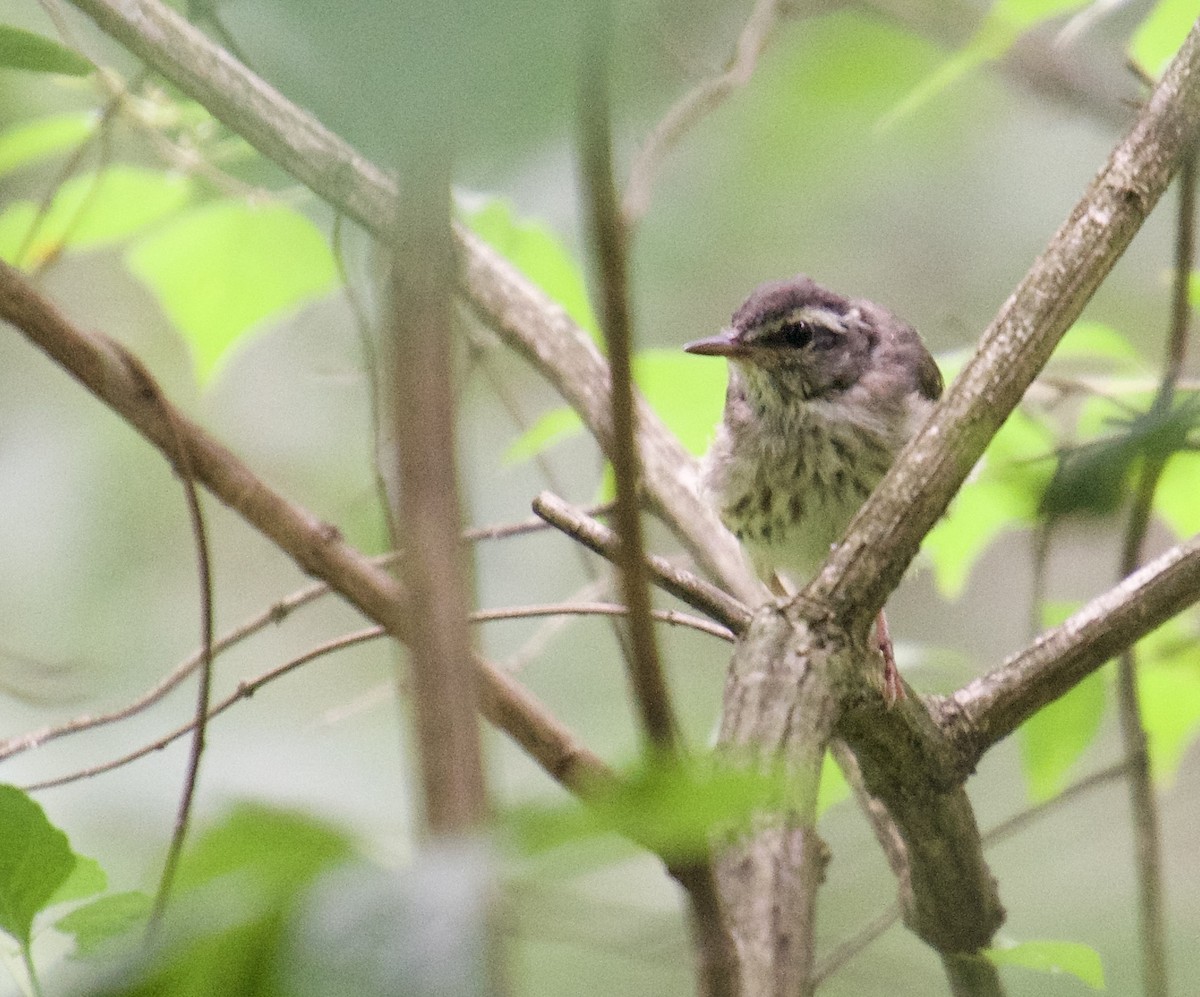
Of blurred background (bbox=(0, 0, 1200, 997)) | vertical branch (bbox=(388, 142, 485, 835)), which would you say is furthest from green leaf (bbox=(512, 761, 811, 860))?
blurred background (bbox=(0, 0, 1200, 997))

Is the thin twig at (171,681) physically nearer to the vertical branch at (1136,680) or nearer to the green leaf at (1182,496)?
the vertical branch at (1136,680)

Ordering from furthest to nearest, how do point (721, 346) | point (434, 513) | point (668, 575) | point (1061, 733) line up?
point (721, 346) < point (1061, 733) < point (668, 575) < point (434, 513)

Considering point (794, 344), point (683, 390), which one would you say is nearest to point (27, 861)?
point (683, 390)

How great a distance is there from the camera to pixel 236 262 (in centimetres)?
232

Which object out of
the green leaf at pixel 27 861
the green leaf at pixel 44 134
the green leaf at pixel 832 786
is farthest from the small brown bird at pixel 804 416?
the green leaf at pixel 27 861

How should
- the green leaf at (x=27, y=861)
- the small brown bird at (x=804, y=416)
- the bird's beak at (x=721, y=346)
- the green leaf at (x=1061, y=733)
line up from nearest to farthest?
the green leaf at (x=27, y=861)
the green leaf at (x=1061, y=733)
the bird's beak at (x=721, y=346)
the small brown bird at (x=804, y=416)

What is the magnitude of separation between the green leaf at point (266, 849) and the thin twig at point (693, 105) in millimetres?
1858

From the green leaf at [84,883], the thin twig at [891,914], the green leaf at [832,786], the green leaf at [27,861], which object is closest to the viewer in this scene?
the green leaf at [27,861]

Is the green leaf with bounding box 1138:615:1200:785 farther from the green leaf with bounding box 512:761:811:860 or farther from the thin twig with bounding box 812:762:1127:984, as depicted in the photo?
the green leaf with bounding box 512:761:811:860

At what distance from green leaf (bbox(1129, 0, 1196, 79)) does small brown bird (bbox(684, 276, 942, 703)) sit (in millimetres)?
805

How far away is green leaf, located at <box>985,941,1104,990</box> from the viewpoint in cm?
149

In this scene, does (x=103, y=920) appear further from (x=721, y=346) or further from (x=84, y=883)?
(x=721, y=346)

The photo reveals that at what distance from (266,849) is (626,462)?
0.20 meters

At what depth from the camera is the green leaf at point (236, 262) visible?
231cm
